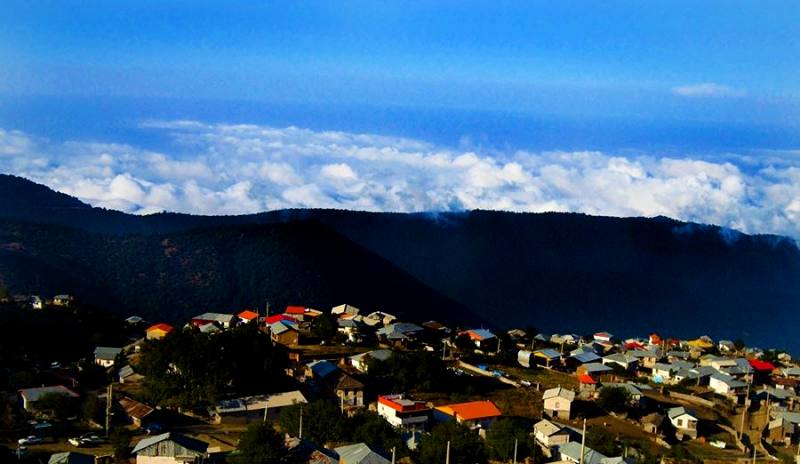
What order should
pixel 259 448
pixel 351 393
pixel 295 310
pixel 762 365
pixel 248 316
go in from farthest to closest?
pixel 295 310
pixel 248 316
pixel 762 365
pixel 351 393
pixel 259 448

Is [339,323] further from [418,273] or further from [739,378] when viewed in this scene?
[418,273]

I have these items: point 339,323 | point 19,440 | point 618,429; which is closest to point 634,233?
point 339,323

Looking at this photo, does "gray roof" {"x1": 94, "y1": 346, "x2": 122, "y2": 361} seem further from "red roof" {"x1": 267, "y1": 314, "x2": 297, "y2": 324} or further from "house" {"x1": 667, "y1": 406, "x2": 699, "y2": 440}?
"house" {"x1": 667, "y1": 406, "x2": 699, "y2": 440}

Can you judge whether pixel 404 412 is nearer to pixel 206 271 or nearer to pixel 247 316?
pixel 247 316

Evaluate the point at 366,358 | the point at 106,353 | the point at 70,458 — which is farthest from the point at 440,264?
the point at 70,458

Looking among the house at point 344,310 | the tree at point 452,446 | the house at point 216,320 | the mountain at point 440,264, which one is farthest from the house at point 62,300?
the tree at point 452,446

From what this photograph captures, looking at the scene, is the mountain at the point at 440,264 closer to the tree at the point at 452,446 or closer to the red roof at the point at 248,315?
the red roof at the point at 248,315
